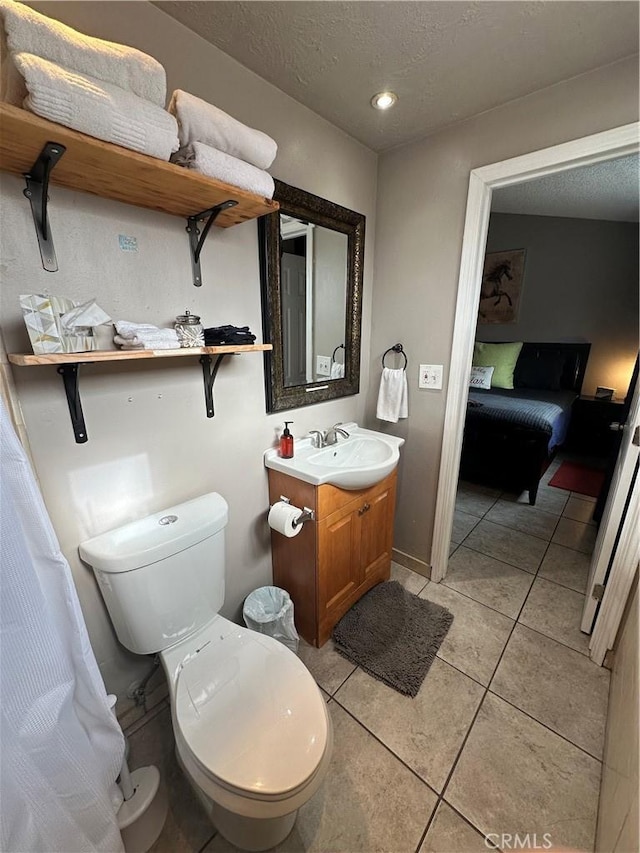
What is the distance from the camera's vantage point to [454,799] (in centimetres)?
112

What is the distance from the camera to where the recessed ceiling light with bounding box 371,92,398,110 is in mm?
1359

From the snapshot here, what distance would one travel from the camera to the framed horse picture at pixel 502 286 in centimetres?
418

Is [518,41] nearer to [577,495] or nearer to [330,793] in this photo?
[330,793]

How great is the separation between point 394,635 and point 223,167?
199 centimetres

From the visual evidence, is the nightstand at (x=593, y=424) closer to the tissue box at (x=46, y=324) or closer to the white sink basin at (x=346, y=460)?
the white sink basin at (x=346, y=460)

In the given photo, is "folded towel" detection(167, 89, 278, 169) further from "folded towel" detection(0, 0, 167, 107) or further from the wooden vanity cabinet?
the wooden vanity cabinet

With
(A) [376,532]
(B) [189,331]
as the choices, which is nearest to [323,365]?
(B) [189,331]

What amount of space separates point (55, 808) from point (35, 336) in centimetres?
102

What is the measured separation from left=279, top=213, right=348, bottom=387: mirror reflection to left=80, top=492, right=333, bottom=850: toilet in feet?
2.53

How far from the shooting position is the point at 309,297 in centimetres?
164

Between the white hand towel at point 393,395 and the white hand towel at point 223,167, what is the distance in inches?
43.9

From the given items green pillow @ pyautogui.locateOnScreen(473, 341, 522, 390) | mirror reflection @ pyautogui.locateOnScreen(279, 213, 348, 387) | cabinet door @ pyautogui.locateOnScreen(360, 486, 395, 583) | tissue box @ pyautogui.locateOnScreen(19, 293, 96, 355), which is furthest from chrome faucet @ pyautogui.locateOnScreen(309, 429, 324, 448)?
green pillow @ pyautogui.locateOnScreen(473, 341, 522, 390)

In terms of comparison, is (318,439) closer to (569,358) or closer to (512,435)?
(512,435)

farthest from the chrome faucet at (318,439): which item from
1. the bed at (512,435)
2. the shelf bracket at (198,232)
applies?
the bed at (512,435)
